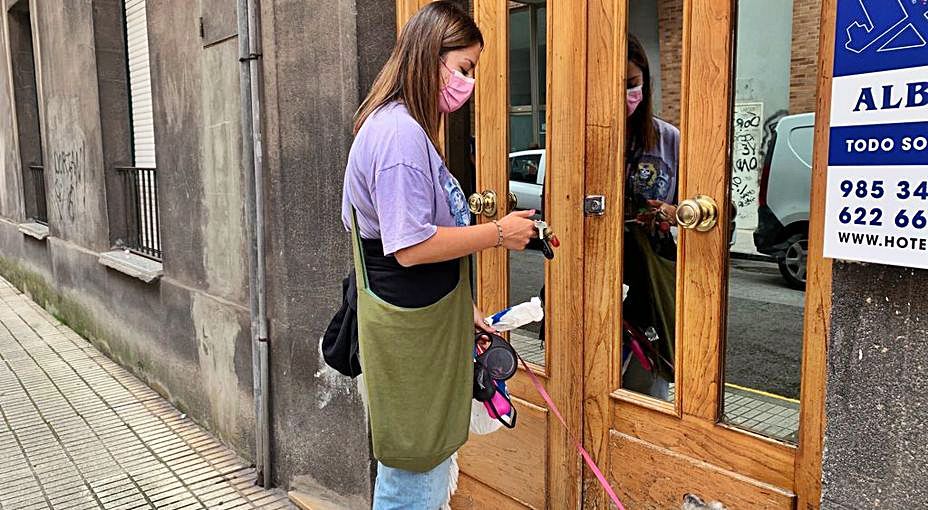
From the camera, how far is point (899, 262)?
173 cm

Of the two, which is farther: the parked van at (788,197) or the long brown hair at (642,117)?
the long brown hair at (642,117)

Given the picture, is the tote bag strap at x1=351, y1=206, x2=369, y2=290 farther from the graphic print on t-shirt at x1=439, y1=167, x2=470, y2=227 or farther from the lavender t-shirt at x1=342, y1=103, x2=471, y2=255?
the graphic print on t-shirt at x1=439, y1=167, x2=470, y2=227

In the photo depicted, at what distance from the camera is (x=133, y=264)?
650 cm

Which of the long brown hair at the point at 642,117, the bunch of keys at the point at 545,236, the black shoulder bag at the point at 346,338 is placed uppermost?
the long brown hair at the point at 642,117

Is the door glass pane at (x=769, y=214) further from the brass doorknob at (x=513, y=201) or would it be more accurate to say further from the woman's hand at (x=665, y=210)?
the brass doorknob at (x=513, y=201)

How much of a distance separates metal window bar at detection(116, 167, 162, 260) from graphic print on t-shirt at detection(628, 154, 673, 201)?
5159mm

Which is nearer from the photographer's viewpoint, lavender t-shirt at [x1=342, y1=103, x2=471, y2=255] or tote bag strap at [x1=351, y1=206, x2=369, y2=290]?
lavender t-shirt at [x1=342, y1=103, x2=471, y2=255]

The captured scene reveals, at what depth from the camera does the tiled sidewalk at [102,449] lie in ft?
14.4

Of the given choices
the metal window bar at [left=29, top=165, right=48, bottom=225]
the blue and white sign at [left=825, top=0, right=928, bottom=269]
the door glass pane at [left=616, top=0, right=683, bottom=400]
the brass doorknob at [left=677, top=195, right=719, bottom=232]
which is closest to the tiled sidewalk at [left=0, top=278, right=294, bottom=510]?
the door glass pane at [left=616, top=0, right=683, bottom=400]

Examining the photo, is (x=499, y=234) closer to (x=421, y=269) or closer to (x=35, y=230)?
(x=421, y=269)

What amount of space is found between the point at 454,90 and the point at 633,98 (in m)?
0.67

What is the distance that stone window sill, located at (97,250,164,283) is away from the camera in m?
6.02

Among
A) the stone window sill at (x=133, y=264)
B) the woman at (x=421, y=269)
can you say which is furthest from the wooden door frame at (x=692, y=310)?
the stone window sill at (x=133, y=264)

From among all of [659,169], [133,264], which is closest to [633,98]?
[659,169]
